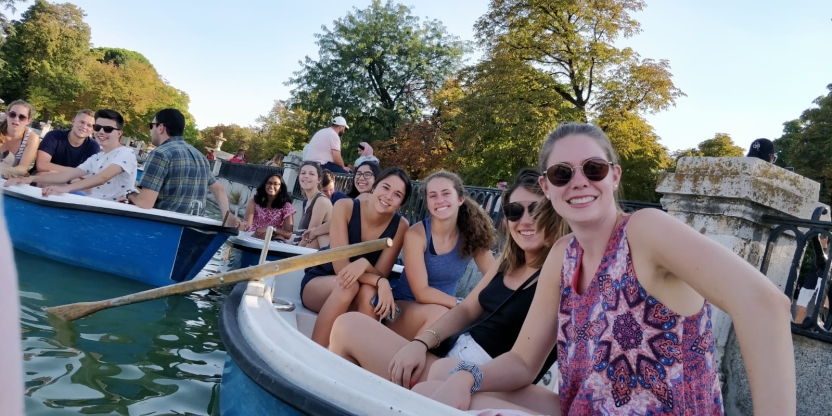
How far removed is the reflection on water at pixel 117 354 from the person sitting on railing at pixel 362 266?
0.84 metres

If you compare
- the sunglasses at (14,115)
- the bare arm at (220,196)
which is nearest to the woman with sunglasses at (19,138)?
the sunglasses at (14,115)

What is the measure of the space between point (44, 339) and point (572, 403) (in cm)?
343

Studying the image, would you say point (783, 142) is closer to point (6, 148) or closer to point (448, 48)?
point (448, 48)

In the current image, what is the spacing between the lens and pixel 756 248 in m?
3.74

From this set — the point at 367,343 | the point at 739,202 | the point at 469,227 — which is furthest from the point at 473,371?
the point at 739,202

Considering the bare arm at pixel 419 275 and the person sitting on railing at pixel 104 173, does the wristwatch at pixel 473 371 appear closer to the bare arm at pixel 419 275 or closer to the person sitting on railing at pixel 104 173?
the bare arm at pixel 419 275

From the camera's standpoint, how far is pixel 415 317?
3311 mm

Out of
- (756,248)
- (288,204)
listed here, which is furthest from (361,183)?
(756,248)

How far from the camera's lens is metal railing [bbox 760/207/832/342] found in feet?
11.0

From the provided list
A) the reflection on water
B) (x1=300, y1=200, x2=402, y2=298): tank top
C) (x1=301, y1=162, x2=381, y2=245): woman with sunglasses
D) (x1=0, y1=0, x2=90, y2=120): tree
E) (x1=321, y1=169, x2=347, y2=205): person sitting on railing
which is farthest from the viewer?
(x1=0, y1=0, x2=90, y2=120): tree

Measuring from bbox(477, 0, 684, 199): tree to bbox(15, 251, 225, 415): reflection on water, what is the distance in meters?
13.0

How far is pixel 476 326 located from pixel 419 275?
32.4 inches

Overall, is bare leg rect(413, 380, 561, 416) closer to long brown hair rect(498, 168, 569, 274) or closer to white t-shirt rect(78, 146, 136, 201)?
long brown hair rect(498, 168, 569, 274)

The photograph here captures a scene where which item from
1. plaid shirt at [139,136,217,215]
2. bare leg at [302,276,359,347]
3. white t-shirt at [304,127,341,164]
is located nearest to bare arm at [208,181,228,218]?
plaid shirt at [139,136,217,215]
